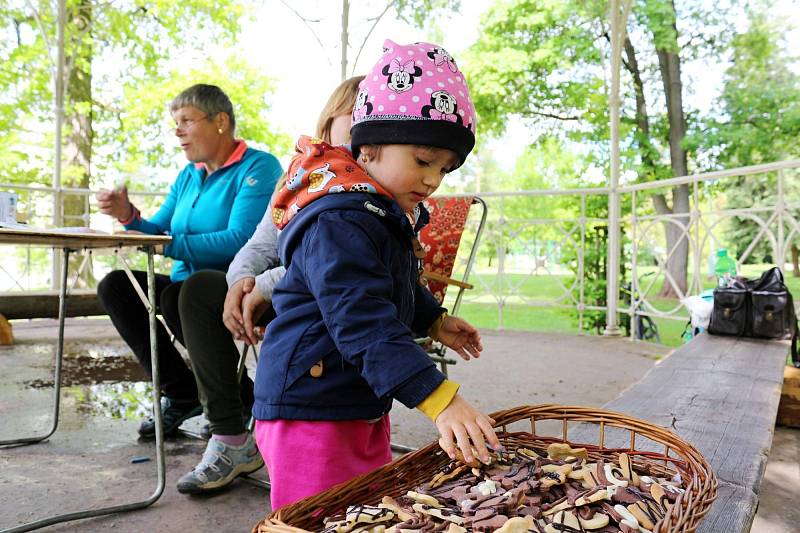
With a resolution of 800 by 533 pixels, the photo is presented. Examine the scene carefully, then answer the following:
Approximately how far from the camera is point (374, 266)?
1006mm

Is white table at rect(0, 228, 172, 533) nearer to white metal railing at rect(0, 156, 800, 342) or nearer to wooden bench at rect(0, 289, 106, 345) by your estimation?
wooden bench at rect(0, 289, 106, 345)

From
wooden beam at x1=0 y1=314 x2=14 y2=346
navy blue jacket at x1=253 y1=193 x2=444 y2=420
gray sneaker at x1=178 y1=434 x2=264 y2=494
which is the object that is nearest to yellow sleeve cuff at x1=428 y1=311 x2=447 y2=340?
navy blue jacket at x1=253 y1=193 x2=444 y2=420

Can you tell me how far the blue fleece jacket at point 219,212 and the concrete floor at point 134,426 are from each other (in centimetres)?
73

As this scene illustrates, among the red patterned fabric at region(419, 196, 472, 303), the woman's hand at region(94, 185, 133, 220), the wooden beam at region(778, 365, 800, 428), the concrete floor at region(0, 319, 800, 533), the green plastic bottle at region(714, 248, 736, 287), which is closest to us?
the concrete floor at region(0, 319, 800, 533)

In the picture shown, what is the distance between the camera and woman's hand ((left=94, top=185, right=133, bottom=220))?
2.22m

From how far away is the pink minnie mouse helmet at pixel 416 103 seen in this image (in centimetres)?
108

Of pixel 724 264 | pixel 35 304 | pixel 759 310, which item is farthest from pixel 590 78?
pixel 35 304

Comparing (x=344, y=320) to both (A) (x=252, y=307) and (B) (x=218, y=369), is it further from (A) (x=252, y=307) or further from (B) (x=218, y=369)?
(B) (x=218, y=369)

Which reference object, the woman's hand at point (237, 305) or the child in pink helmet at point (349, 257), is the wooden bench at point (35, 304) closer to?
the woman's hand at point (237, 305)

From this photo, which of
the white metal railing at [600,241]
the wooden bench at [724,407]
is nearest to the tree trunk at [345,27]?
the white metal railing at [600,241]

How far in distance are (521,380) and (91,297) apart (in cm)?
261

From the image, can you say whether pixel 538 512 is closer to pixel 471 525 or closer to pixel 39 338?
pixel 471 525

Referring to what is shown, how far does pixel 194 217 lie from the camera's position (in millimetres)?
2395

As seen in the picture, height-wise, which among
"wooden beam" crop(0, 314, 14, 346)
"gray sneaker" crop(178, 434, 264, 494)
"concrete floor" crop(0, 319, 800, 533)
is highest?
"wooden beam" crop(0, 314, 14, 346)
